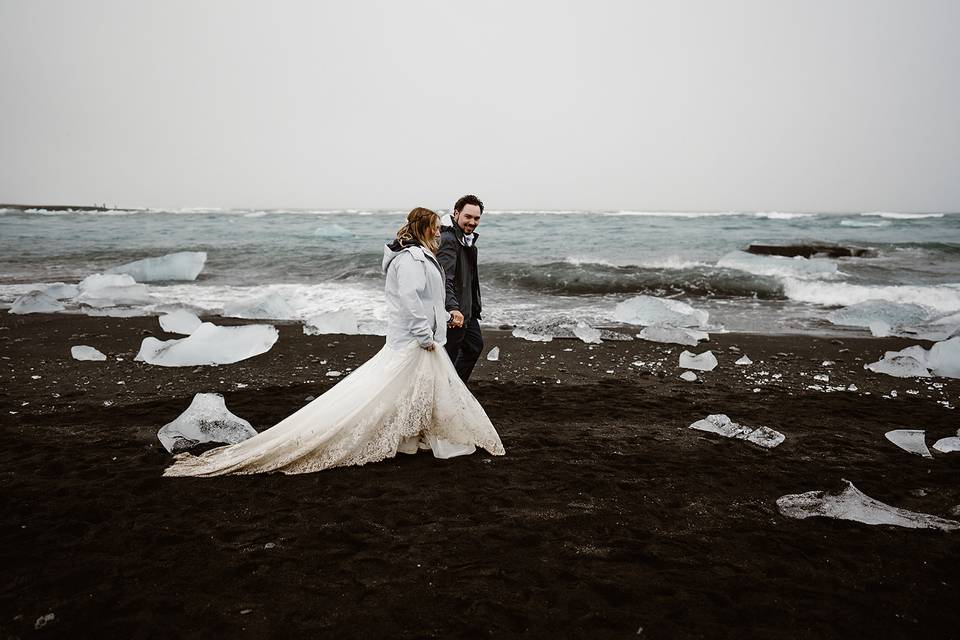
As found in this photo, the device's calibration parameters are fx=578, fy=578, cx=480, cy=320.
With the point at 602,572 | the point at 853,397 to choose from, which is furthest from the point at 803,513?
the point at 853,397

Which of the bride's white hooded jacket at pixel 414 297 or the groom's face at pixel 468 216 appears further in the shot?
the groom's face at pixel 468 216

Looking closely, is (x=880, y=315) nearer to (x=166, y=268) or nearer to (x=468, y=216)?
(x=468, y=216)

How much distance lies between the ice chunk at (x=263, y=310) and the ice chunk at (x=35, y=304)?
2.56 meters

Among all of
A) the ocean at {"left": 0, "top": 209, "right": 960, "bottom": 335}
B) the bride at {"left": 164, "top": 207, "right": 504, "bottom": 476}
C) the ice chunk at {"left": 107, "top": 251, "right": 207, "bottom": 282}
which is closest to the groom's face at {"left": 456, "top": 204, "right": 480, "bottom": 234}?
the bride at {"left": 164, "top": 207, "right": 504, "bottom": 476}

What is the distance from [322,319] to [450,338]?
14.8ft

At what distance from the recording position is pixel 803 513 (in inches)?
121

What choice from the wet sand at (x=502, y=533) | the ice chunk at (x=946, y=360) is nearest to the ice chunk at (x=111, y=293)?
the wet sand at (x=502, y=533)

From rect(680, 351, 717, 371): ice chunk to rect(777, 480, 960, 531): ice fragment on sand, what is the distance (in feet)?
10.1

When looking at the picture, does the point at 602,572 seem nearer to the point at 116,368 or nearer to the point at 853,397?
the point at 853,397

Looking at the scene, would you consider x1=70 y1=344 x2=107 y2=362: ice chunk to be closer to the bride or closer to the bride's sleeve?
the bride

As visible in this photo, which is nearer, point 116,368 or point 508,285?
point 116,368

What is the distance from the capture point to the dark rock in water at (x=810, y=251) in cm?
1897

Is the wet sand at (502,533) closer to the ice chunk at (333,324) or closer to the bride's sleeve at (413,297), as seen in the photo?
the bride's sleeve at (413,297)

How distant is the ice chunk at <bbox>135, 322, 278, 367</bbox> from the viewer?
6273mm
